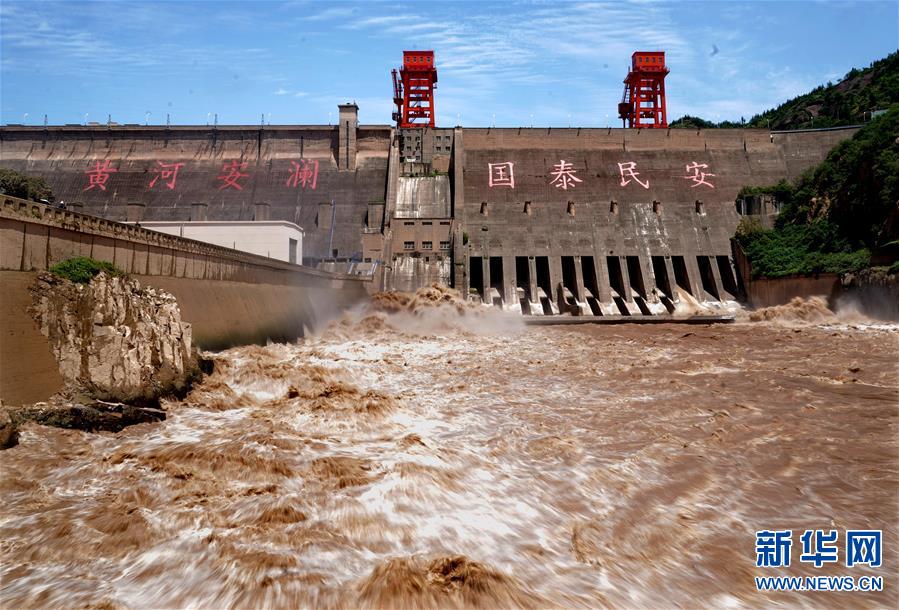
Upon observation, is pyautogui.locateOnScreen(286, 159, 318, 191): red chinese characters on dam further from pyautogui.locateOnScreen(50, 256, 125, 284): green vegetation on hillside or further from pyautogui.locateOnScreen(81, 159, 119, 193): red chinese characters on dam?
pyautogui.locateOnScreen(50, 256, 125, 284): green vegetation on hillside

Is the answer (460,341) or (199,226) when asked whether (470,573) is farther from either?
(199,226)

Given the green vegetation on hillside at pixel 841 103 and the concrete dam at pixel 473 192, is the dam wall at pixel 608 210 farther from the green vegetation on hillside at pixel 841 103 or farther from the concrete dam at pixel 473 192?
the green vegetation on hillside at pixel 841 103

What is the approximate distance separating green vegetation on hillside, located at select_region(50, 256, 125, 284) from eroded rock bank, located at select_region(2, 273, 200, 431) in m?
0.10

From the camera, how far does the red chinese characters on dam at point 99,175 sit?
1342 inches

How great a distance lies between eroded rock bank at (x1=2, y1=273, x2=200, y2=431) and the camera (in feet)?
26.3

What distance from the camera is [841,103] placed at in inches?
1756

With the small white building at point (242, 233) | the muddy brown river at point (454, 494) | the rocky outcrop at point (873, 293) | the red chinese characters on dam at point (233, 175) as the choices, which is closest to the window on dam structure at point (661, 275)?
the rocky outcrop at point (873, 293)

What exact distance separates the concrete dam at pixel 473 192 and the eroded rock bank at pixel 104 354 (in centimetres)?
1645

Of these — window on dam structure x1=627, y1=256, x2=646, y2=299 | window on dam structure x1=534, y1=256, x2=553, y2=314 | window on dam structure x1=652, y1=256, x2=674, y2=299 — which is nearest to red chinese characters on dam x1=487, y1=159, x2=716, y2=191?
window on dam structure x1=534, y1=256, x2=553, y2=314

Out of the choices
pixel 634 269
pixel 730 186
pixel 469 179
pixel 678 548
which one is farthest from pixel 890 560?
pixel 730 186

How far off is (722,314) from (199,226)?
22.7m

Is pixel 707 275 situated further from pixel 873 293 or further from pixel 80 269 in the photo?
pixel 80 269

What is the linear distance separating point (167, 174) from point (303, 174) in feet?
26.4

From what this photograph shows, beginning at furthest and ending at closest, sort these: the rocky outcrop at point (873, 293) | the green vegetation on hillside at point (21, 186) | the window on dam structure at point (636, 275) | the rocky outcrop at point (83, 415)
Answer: the window on dam structure at point (636, 275) → the green vegetation on hillside at point (21, 186) → the rocky outcrop at point (873, 293) → the rocky outcrop at point (83, 415)
